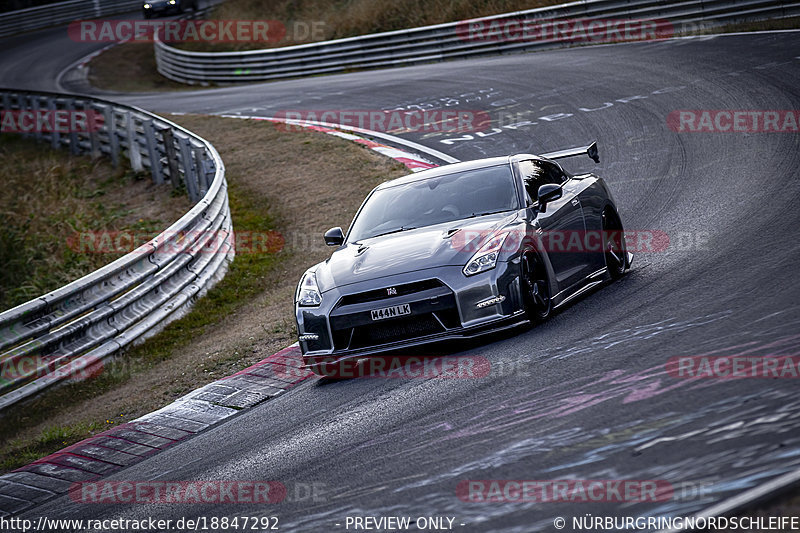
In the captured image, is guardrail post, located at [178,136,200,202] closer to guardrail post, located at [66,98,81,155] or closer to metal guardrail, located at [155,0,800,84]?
guardrail post, located at [66,98,81,155]

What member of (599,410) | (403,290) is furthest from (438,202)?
(599,410)

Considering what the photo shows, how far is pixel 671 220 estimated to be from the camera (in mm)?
10477

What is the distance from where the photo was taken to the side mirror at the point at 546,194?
8.14m

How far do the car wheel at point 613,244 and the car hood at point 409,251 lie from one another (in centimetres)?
126

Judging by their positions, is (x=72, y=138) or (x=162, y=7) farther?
(x=162, y=7)

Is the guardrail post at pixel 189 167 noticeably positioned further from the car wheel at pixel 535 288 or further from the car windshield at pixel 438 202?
the car wheel at pixel 535 288

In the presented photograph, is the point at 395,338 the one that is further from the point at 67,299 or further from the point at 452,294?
the point at 67,299

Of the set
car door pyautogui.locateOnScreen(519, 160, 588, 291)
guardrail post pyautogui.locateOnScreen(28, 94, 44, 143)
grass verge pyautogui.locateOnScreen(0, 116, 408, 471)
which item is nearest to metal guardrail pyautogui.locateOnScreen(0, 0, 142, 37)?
guardrail post pyautogui.locateOnScreen(28, 94, 44, 143)

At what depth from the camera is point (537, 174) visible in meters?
9.05

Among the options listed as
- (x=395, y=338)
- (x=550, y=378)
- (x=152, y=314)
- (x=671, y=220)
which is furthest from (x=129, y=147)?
(x=550, y=378)

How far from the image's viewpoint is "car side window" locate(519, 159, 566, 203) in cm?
870

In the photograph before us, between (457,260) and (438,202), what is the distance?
126 centimetres

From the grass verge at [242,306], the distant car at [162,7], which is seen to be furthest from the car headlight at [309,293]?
the distant car at [162,7]

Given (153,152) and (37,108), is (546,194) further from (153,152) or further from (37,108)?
(37,108)
